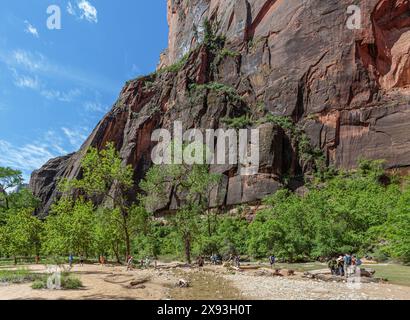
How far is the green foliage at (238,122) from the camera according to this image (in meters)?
61.6

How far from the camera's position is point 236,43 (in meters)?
77.4

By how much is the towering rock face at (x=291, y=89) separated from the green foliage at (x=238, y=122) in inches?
67.9

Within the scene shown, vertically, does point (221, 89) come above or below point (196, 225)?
above

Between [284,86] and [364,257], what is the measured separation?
41698mm

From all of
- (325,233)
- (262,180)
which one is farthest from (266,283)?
(262,180)

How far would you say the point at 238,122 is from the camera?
2451 inches

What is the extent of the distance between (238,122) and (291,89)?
11817mm

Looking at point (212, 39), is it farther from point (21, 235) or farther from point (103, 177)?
point (21, 235)

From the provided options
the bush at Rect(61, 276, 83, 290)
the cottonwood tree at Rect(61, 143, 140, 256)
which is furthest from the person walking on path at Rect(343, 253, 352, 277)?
the cottonwood tree at Rect(61, 143, 140, 256)

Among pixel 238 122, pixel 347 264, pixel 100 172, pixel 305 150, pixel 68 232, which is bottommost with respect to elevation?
pixel 347 264
